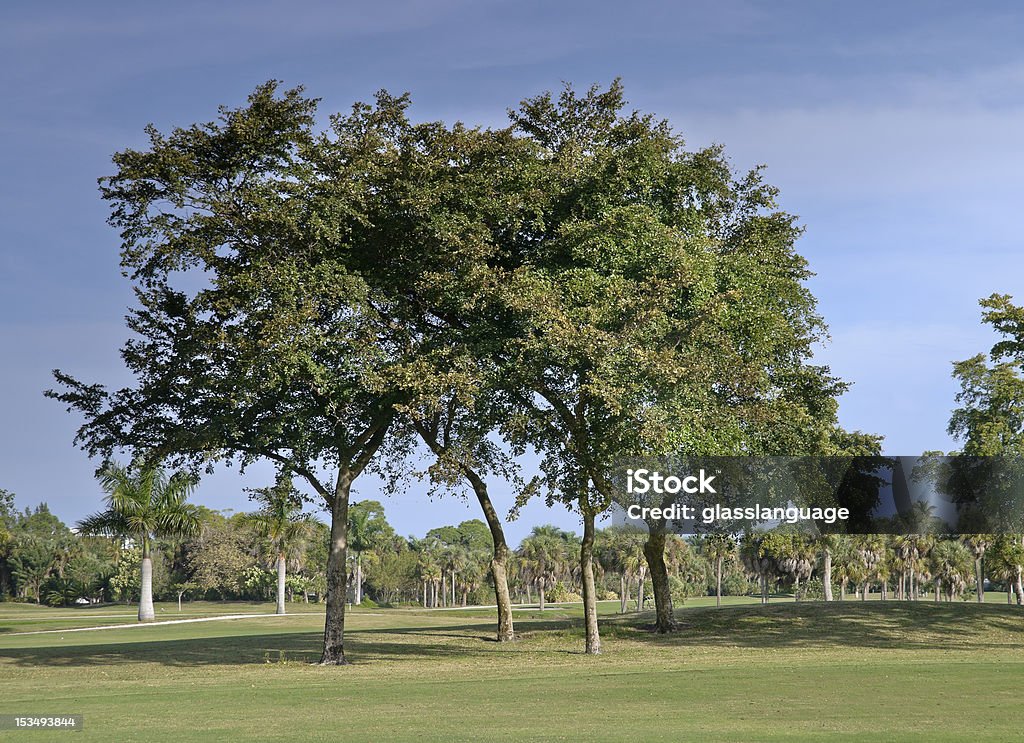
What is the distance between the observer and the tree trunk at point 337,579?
3181cm

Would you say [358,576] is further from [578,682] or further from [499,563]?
[578,682]

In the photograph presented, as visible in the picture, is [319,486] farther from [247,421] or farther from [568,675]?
[568,675]

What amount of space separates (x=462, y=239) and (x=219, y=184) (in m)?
7.22

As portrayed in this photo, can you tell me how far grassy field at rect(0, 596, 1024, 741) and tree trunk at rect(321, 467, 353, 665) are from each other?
3.02ft

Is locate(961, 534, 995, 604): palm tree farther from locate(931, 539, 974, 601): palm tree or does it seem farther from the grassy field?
the grassy field

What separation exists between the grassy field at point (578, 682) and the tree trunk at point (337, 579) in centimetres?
92

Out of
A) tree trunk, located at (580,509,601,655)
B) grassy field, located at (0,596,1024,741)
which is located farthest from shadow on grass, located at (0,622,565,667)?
tree trunk, located at (580,509,601,655)

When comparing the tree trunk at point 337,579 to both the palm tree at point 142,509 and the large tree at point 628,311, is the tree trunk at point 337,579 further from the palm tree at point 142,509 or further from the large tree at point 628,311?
the palm tree at point 142,509

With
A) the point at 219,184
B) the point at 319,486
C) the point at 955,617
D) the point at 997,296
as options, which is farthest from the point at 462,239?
the point at 955,617

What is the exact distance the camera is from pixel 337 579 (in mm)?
32625

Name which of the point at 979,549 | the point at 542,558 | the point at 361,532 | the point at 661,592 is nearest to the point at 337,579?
the point at 661,592

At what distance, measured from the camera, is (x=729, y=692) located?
20.8m

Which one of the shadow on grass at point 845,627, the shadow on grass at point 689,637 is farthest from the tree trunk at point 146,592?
the shadow on grass at point 845,627

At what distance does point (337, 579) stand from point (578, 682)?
36.5ft
